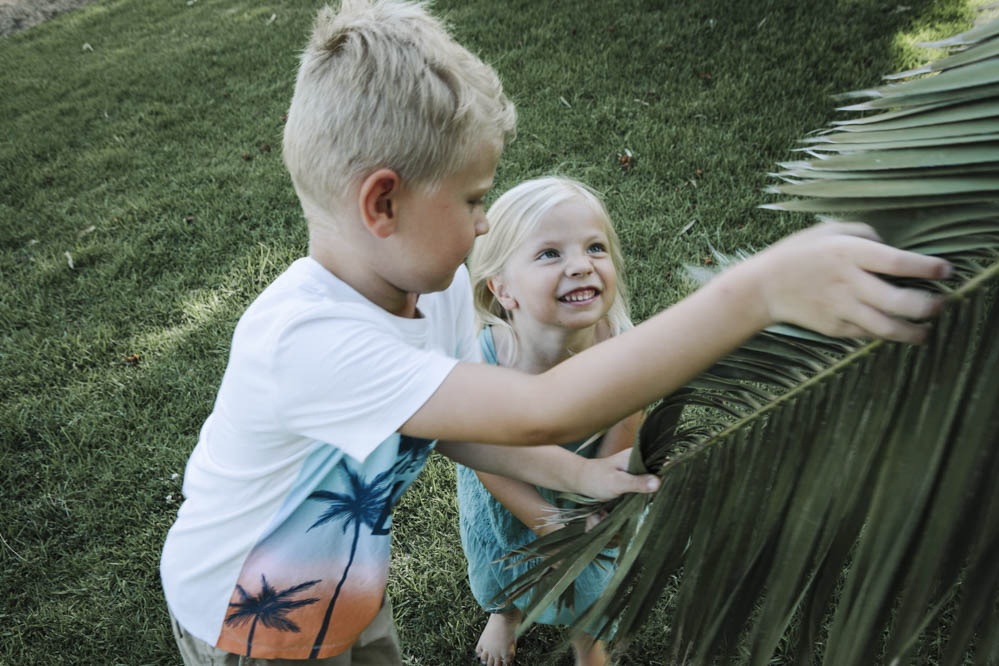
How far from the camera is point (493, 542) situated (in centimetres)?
214

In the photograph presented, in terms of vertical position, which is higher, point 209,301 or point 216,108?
point 216,108

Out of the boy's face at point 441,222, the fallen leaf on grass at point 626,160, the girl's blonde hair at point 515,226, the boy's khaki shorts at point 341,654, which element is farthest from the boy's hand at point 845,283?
the fallen leaf on grass at point 626,160

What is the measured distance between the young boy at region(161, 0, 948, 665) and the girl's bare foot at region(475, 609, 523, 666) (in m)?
0.73

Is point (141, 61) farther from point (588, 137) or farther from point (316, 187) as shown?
point (316, 187)

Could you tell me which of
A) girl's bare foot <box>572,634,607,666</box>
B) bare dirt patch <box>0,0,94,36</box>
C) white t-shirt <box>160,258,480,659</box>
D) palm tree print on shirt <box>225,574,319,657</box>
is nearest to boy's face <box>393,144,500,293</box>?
white t-shirt <box>160,258,480,659</box>

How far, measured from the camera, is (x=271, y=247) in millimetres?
4293

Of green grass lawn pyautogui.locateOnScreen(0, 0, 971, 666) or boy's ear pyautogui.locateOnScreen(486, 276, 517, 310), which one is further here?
green grass lawn pyautogui.locateOnScreen(0, 0, 971, 666)

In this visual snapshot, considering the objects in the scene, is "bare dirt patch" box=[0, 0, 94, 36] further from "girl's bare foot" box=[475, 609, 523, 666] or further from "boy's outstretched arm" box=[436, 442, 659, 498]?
"boy's outstretched arm" box=[436, 442, 659, 498]

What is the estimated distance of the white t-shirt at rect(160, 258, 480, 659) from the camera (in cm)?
116

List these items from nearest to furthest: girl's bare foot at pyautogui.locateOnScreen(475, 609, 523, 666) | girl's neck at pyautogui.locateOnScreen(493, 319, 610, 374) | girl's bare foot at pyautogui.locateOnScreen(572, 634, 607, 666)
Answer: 1. girl's neck at pyautogui.locateOnScreen(493, 319, 610, 374)
2. girl's bare foot at pyautogui.locateOnScreen(572, 634, 607, 666)
3. girl's bare foot at pyautogui.locateOnScreen(475, 609, 523, 666)

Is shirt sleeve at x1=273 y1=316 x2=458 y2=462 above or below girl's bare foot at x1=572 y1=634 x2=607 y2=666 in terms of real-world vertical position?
above

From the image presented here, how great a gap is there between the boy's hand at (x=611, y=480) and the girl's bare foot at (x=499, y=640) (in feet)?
3.38

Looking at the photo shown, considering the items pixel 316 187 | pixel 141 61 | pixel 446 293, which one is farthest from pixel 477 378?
pixel 141 61

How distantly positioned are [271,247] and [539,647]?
2.77 meters
